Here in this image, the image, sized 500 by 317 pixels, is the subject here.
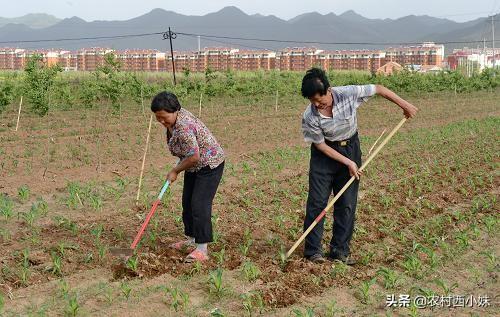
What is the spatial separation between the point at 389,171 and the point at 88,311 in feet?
20.2

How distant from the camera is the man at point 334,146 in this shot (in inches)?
190

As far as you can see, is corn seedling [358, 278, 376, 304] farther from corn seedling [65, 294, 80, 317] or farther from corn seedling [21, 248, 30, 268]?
corn seedling [21, 248, 30, 268]

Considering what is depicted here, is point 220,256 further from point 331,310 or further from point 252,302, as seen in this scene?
point 331,310

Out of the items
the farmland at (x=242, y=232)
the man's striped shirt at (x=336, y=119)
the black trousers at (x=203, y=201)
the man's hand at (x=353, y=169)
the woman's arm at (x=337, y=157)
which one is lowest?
the farmland at (x=242, y=232)

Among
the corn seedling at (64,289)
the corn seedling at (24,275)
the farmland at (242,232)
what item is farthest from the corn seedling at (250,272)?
the corn seedling at (24,275)

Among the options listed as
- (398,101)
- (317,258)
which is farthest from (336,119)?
(317,258)

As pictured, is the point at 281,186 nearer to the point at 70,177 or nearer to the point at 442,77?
the point at 70,177

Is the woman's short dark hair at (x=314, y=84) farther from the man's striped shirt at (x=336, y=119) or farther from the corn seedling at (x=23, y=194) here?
the corn seedling at (x=23, y=194)

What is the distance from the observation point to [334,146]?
4980mm

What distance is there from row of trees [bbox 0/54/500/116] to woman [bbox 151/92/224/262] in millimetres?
10098

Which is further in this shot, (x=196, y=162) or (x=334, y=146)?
(x=334, y=146)

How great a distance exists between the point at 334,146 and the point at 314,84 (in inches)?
23.0

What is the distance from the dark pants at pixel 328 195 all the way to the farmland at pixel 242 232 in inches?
7.8

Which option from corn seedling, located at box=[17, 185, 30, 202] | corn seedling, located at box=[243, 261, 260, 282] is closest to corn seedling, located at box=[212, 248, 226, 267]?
corn seedling, located at box=[243, 261, 260, 282]
